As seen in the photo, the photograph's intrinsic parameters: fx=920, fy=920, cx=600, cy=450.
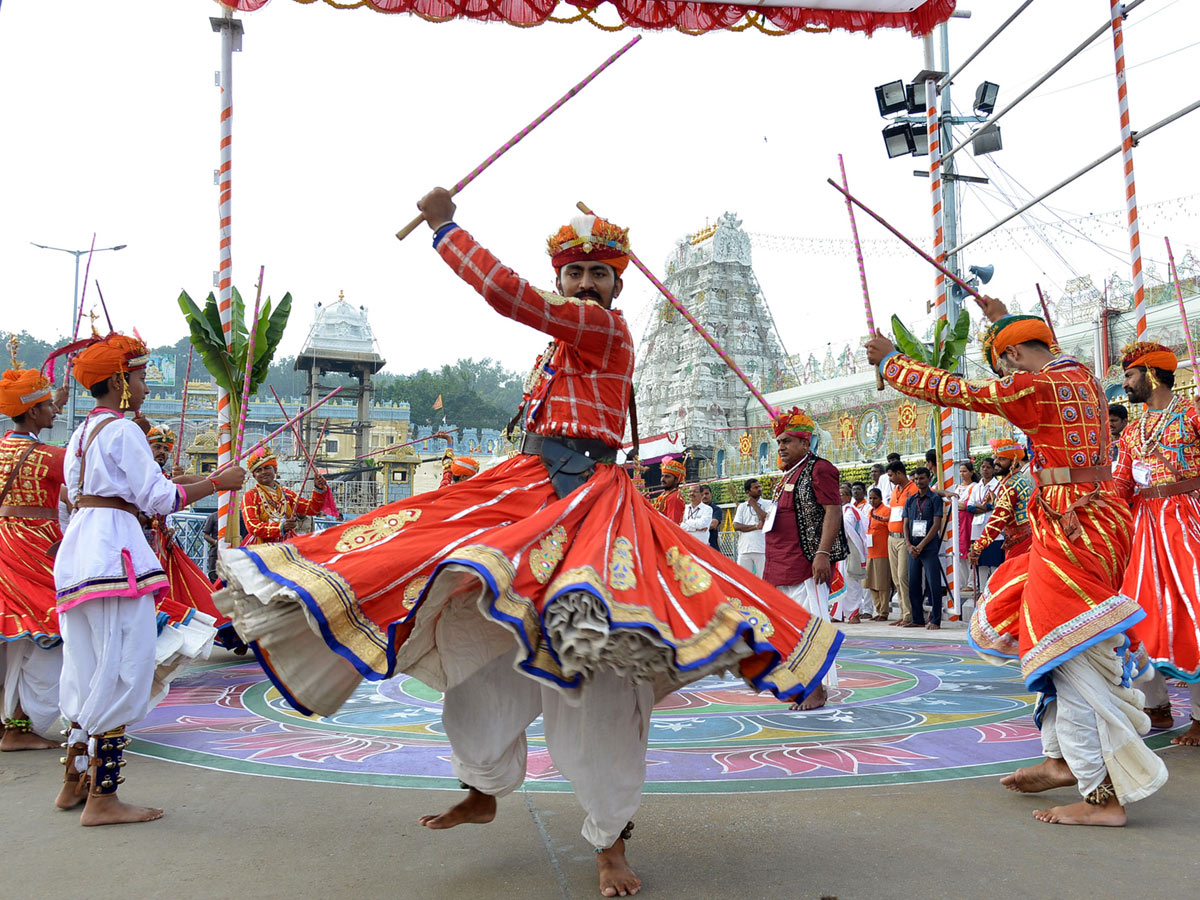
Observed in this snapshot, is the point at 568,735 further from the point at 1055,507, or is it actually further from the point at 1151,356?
the point at 1151,356

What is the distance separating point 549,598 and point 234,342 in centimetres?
455

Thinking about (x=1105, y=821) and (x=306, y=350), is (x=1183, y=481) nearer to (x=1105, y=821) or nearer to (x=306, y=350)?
(x=1105, y=821)

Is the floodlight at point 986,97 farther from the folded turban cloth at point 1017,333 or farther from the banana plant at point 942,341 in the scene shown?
the folded turban cloth at point 1017,333

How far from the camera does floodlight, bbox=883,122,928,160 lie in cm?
1155

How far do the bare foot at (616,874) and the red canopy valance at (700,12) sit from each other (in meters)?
5.67

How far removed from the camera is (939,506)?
9.67 metres

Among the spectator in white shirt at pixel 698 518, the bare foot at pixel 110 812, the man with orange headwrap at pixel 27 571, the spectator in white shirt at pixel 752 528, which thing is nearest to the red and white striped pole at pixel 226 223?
the man with orange headwrap at pixel 27 571

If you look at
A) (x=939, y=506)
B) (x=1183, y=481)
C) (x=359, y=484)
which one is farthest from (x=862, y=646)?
(x=359, y=484)

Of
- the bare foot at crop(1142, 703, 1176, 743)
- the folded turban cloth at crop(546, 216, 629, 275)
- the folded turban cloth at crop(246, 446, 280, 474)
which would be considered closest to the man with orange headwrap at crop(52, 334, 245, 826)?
the folded turban cloth at crop(546, 216, 629, 275)

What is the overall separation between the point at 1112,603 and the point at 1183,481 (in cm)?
173

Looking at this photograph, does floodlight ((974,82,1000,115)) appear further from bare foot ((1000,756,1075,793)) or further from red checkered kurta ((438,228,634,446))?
red checkered kurta ((438,228,634,446))

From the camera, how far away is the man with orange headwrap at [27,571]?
460 cm

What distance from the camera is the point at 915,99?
11.4m

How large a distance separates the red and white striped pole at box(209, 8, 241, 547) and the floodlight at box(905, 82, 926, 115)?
8.16 m
